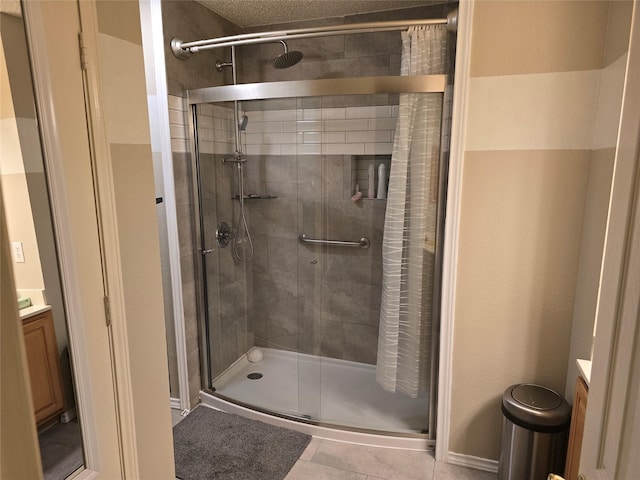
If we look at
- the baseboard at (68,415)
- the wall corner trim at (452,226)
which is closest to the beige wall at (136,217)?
the baseboard at (68,415)

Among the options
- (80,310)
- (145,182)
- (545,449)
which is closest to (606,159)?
(545,449)

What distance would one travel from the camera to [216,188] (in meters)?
2.81

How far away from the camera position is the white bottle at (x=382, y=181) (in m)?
2.68

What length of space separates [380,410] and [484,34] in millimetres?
2212

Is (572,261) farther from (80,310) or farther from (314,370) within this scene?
(80,310)

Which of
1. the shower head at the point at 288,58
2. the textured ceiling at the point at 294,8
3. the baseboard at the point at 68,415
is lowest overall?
the baseboard at the point at 68,415

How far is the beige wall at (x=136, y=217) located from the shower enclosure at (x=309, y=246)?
1272mm

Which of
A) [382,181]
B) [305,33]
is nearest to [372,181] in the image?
[382,181]

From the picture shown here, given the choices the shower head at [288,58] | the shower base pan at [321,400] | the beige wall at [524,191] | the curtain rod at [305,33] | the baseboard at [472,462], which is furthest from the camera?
the shower head at [288,58]

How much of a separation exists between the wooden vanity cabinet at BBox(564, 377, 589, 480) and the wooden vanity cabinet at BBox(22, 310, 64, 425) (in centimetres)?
178

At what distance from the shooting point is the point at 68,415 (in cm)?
107

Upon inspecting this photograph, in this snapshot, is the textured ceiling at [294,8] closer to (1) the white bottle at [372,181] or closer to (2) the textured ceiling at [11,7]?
(1) the white bottle at [372,181]

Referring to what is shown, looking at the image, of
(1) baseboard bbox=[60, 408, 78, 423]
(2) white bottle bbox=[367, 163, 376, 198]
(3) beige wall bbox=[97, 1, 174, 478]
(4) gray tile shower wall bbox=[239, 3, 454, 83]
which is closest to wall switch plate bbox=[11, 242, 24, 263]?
(3) beige wall bbox=[97, 1, 174, 478]

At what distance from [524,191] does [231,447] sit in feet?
6.93
